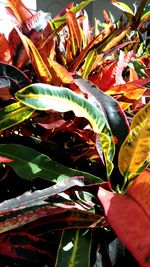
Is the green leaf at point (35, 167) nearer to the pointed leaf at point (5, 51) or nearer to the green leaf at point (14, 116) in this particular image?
the green leaf at point (14, 116)

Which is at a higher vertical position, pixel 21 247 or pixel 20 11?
pixel 20 11

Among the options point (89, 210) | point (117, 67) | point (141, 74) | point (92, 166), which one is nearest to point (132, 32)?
point (141, 74)

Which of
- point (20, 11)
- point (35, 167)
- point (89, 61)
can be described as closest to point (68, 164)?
point (35, 167)

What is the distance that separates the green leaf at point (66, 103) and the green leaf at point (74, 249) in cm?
9

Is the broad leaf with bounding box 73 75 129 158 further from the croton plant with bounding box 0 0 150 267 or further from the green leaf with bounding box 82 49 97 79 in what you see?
the green leaf with bounding box 82 49 97 79

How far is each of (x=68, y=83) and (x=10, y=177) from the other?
188 mm

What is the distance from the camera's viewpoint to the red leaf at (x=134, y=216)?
0.99ft

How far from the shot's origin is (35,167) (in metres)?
0.47

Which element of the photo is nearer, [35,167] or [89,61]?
[35,167]

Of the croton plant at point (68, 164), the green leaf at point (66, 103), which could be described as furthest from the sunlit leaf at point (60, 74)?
the green leaf at point (66, 103)

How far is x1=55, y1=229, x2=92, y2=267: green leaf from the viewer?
0.40m

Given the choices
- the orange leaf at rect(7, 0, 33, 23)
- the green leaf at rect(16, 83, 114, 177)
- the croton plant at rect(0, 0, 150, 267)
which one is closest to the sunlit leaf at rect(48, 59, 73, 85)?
the croton plant at rect(0, 0, 150, 267)

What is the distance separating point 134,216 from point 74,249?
0.12 meters

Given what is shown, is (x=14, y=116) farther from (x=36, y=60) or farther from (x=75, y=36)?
(x=75, y=36)
